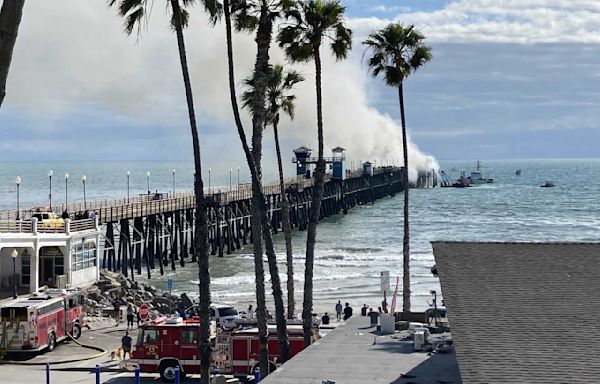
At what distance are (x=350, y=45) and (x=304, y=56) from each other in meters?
1.44

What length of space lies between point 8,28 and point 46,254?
114ft

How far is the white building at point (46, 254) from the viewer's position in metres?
43.2

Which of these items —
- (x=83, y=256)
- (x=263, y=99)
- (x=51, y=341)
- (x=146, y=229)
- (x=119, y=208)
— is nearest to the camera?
(x=263, y=99)

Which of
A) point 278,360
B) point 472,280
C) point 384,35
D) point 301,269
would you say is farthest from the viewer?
point 301,269

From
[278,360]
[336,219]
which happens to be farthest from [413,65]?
[336,219]

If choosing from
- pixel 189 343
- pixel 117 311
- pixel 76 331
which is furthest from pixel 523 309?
pixel 117 311

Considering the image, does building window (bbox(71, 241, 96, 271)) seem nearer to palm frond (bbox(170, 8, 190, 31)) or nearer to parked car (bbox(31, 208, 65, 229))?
parked car (bbox(31, 208, 65, 229))

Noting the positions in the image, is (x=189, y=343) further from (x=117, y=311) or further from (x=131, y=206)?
(x=131, y=206)

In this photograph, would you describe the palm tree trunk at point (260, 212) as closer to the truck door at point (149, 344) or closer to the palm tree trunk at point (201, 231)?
the palm tree trunk at point (201, 231)

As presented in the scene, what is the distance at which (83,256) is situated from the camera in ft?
154

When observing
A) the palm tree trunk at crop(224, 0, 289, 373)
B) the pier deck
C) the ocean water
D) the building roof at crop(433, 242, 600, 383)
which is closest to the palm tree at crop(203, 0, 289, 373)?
the palm tree trunk at crop(224, 0, 289, 373)

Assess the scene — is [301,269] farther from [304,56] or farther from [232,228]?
[304,56]

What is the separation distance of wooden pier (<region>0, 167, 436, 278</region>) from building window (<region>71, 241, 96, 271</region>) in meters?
1.05

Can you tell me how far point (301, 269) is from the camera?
73562 millimetres
